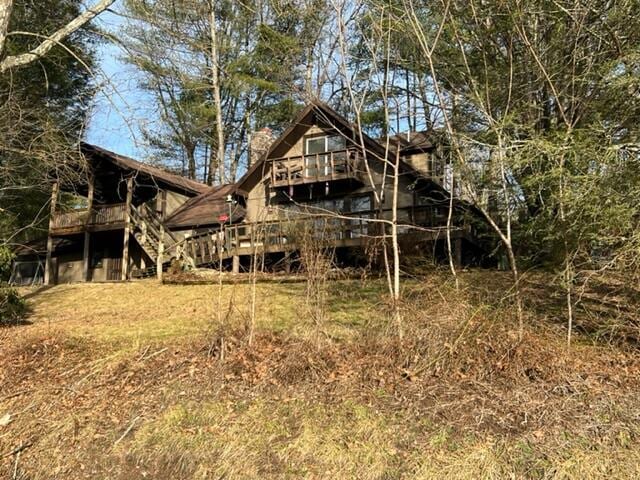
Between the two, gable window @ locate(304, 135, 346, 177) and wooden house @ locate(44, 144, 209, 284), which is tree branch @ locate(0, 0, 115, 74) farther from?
gable window @ locate(304, 135, 346, 177)

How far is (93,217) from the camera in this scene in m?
22.1

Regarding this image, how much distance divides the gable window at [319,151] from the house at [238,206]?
42 mm

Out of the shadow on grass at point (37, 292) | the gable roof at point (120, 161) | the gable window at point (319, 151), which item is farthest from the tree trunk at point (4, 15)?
the gable window at point (319, 151)

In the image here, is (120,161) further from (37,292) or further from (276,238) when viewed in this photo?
(276,238)

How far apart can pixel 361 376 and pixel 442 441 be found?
1.64 meters

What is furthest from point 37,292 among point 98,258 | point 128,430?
point 128,430

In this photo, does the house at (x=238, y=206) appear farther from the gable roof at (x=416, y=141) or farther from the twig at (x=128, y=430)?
the twig at (x=128, y=430)

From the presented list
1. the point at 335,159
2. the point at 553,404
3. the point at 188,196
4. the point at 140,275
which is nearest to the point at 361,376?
the point at 553,404

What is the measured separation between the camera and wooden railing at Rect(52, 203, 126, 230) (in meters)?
21.8

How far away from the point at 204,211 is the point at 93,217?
4.67 m

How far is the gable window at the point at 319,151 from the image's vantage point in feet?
67.6

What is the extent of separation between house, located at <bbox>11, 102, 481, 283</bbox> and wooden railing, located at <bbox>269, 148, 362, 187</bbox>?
0.04 meters

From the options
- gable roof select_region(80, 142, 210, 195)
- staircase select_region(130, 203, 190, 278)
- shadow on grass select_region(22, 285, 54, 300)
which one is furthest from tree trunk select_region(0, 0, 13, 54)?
staircase select_region(130, 203, 190, 278)

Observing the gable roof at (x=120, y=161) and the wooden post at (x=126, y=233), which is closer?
the wooden post at (x=126, y=233)
